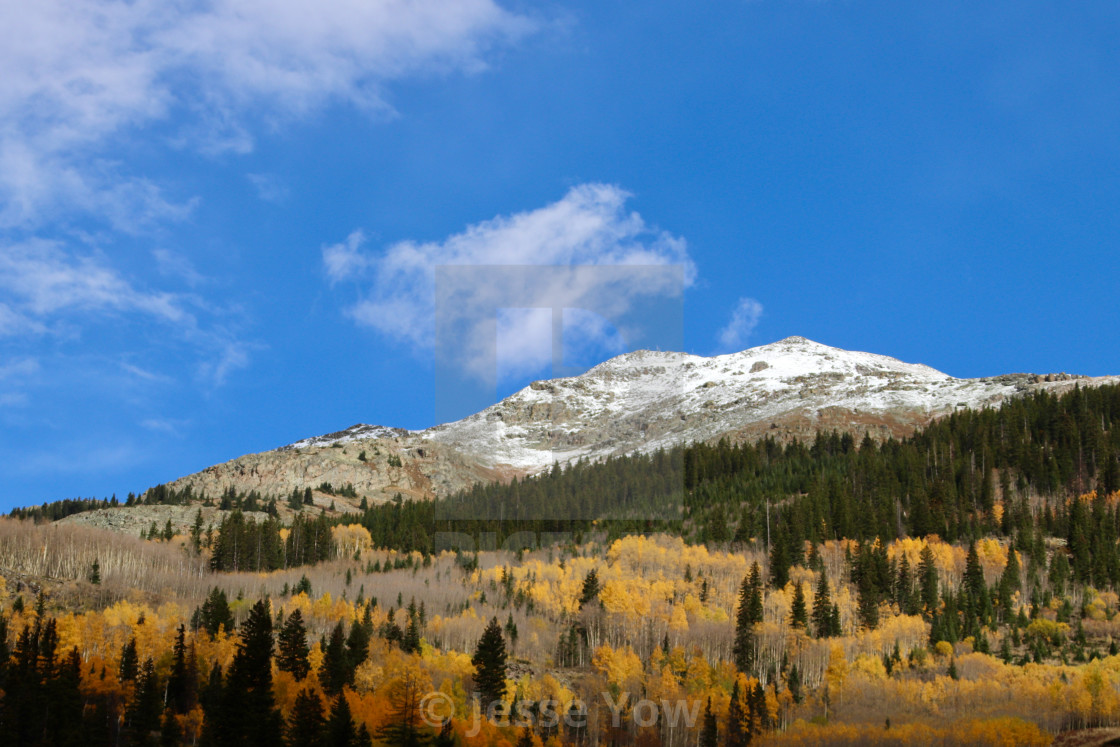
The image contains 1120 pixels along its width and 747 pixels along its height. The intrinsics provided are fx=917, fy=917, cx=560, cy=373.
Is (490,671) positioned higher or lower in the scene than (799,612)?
lower

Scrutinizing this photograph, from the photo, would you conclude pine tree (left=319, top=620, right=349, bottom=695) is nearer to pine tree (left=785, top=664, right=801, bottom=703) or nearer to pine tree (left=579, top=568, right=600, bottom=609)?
pine tree (left=579, top=568, right=600, bottom=609)

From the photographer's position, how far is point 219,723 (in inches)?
3590

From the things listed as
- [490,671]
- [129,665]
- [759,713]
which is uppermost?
[129,665]

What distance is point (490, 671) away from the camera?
394 feet

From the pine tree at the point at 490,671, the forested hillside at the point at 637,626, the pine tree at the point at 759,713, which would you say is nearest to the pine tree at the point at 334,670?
the forested hillside at the point at 637,626

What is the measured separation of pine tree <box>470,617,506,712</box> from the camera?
119m

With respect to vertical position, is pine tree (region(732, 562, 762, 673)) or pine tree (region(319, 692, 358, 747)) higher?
pine tree (region(732, 562, 762, 673))

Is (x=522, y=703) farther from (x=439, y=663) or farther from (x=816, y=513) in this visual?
(x=816, y=513)

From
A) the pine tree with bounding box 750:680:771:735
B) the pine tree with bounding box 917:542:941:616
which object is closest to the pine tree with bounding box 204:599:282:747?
the pine tree with bounding box 750:680:771:735

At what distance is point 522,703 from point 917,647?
193 feet

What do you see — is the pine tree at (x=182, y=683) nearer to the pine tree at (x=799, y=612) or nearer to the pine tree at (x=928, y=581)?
the pine tree at (x=799, y=612)

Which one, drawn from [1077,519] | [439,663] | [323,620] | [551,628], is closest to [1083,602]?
[1077,519]

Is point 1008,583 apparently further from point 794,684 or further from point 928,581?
point 794,684

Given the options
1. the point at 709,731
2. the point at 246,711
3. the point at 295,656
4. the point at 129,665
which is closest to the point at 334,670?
the point at 295,656
